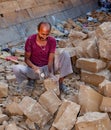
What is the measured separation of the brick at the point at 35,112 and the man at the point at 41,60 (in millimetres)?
673

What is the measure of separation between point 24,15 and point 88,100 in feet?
13.4

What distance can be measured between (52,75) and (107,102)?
42.1 inches

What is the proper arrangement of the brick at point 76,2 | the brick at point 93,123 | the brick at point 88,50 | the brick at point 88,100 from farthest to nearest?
the brick at point 76,2 < the brick at point 88,50 < the brick at point 88,100 < the brick at point 93,123

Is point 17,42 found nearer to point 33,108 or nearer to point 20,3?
point 20,3

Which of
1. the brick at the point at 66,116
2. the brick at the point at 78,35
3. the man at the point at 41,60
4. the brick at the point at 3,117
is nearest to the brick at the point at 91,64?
the man at the point at 41,60

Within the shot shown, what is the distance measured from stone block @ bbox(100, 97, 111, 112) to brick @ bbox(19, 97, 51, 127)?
26.1 inches

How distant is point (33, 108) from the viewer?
3670 millimetres

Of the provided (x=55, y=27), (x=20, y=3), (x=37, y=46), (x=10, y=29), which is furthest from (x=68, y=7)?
(x=37, y=46)

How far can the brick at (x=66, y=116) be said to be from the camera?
345 cm

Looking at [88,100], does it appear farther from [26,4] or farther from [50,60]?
[26,4]

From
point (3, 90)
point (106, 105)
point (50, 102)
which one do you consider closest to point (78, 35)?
point (3, 90)

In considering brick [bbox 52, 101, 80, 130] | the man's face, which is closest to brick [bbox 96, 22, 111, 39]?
the man's face

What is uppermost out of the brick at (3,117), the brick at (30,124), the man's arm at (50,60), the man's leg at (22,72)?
the man's arm at (50,60)

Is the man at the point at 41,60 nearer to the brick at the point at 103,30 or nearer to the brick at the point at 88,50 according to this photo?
the brick at the point at 88,50
